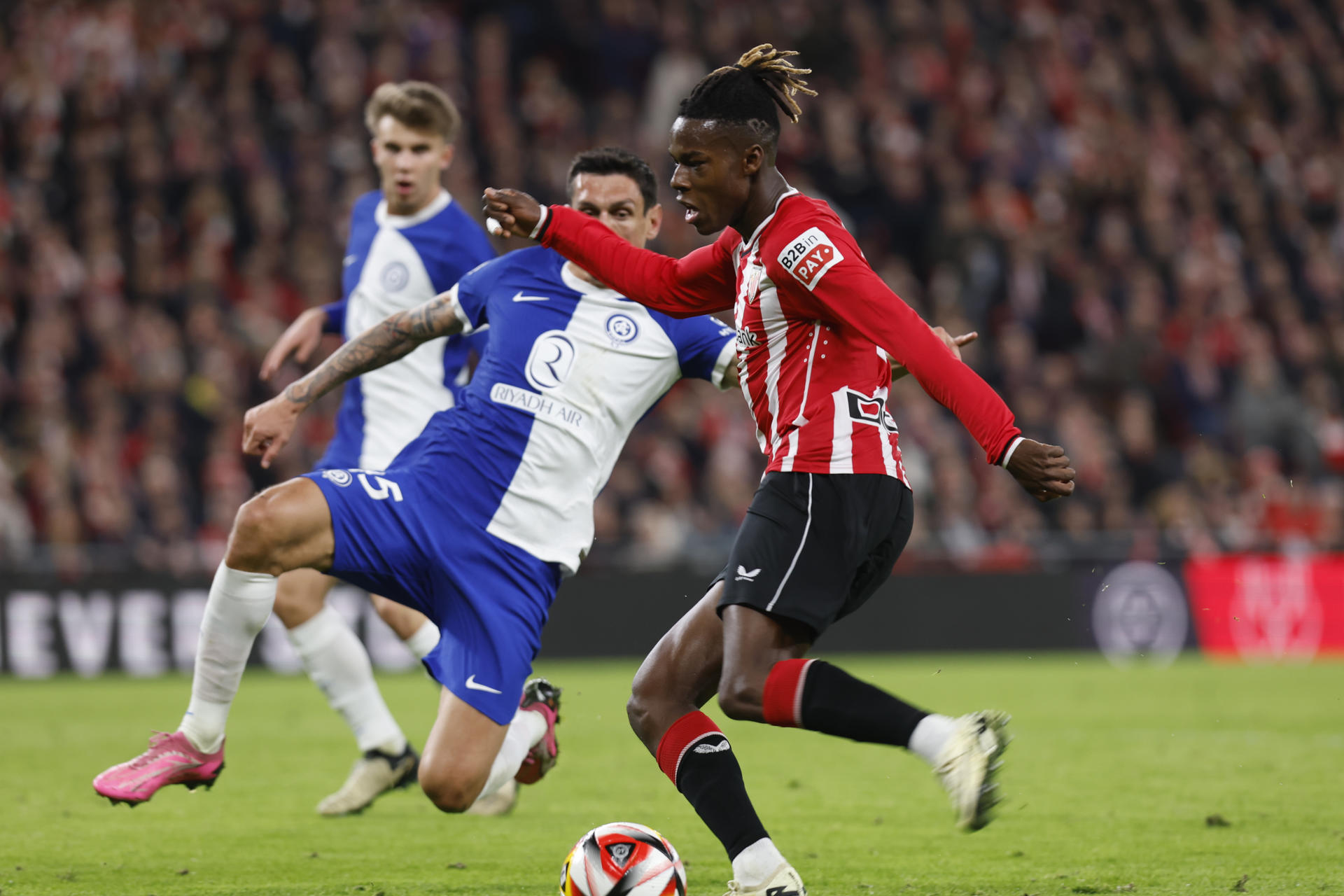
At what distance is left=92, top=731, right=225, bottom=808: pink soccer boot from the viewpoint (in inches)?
185

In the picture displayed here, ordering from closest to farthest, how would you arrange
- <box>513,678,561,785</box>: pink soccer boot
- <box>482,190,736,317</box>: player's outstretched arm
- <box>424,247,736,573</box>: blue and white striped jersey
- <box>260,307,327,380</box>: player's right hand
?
<box>482,190,736,317</box>: player's outstretched arm → <box>424,247,736,573</box>: blue and white striped jersey → <box>513,678,561,785</box>: pink soccer boot → <box>260,307,327,380</box>: player's right hand

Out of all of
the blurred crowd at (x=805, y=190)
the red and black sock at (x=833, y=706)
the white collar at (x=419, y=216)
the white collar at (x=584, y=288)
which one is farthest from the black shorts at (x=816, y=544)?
the blurred crowd at (x=805, y=190)

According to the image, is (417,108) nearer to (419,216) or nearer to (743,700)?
(419,216)

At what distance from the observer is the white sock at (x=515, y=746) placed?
492 cm

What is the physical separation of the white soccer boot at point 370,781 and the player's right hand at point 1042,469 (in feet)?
11.0

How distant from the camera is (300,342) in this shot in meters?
6.26

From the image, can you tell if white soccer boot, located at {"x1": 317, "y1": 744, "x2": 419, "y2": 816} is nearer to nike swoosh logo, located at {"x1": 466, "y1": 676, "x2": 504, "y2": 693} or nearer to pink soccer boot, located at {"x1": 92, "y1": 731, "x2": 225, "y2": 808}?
pink soccer boot, located at {"x1": 92, "y1": 731, "x2": 225, "y2": 808}

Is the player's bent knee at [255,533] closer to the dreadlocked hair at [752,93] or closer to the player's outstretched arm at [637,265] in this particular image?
the player's outstretched arm at [637,265]

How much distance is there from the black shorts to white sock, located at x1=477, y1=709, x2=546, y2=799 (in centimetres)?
115

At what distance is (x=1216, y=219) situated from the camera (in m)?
18.3

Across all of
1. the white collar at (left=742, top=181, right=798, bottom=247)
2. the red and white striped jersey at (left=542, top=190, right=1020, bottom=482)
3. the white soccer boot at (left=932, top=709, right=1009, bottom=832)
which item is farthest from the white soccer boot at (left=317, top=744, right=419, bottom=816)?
the white soccer boot at (left=932, top=709, right=1009, bottom=832)

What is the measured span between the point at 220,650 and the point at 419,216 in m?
2.34

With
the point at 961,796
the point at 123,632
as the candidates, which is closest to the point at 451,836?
the point at 961,796

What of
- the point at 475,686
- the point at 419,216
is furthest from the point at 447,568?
the point at 419,216
